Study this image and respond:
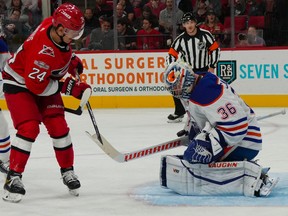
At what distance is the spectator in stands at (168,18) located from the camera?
9859 millimetres

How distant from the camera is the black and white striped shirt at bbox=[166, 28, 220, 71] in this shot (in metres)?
8.01

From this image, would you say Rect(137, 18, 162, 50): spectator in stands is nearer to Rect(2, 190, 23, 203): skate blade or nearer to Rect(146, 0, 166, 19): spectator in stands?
Rect(146, 0, 166, 19): spectator in stands

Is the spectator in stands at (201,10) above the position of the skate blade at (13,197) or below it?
below

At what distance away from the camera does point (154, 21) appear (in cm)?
998

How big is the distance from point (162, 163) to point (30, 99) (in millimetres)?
793

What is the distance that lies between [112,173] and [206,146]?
1.24 meters

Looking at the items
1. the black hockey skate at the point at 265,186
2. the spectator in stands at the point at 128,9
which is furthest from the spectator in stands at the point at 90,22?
the black hockey skate at the point at 265,186

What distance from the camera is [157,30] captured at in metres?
9.95

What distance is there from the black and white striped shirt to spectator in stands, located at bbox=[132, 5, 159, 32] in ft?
6.24

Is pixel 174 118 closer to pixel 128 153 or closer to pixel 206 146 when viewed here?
pixel 128 153

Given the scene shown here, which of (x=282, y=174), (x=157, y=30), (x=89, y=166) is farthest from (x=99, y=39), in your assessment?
(x=282, y=174)

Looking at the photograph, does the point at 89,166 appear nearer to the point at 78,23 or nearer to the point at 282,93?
the point at 78,23

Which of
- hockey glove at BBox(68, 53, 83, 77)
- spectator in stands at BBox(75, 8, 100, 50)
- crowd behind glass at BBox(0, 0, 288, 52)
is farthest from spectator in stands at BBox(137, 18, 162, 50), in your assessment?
hockey glove at BBox(68, 53, 83, 77)

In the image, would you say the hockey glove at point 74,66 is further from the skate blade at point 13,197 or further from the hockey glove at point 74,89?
the skate blade at point 13,197
